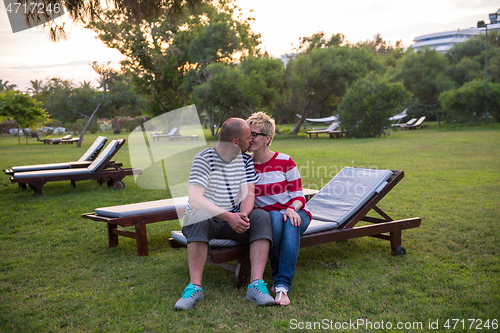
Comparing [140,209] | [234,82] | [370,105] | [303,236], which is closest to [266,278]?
[303,236]

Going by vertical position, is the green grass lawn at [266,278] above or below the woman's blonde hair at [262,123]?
below

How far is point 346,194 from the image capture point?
4105 millimetres

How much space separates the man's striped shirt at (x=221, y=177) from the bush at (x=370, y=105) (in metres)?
19.4

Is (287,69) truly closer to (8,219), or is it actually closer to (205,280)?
(8,219)

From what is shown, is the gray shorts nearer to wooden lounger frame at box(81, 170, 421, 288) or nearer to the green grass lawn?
wooden lounger frame at box(81, 170, 421, 288)

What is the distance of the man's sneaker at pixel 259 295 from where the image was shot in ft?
8.82

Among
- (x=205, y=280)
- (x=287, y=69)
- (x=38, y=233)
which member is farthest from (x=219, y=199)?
(x=287, y=69)

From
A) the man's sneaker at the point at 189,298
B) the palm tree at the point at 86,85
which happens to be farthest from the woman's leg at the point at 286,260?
the palm tree at the point at 86,85

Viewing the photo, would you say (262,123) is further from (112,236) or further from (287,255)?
(112,236)

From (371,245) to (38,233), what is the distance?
402 centimetres

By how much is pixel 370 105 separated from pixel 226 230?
19.8 meters

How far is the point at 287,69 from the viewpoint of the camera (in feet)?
91.7

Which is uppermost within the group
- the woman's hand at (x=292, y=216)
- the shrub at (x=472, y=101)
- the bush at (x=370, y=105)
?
the woman's hand at (x=292, y=216)

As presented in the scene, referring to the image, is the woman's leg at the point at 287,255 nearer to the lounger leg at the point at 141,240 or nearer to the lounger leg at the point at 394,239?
the lounger leg at the point at 394,239
